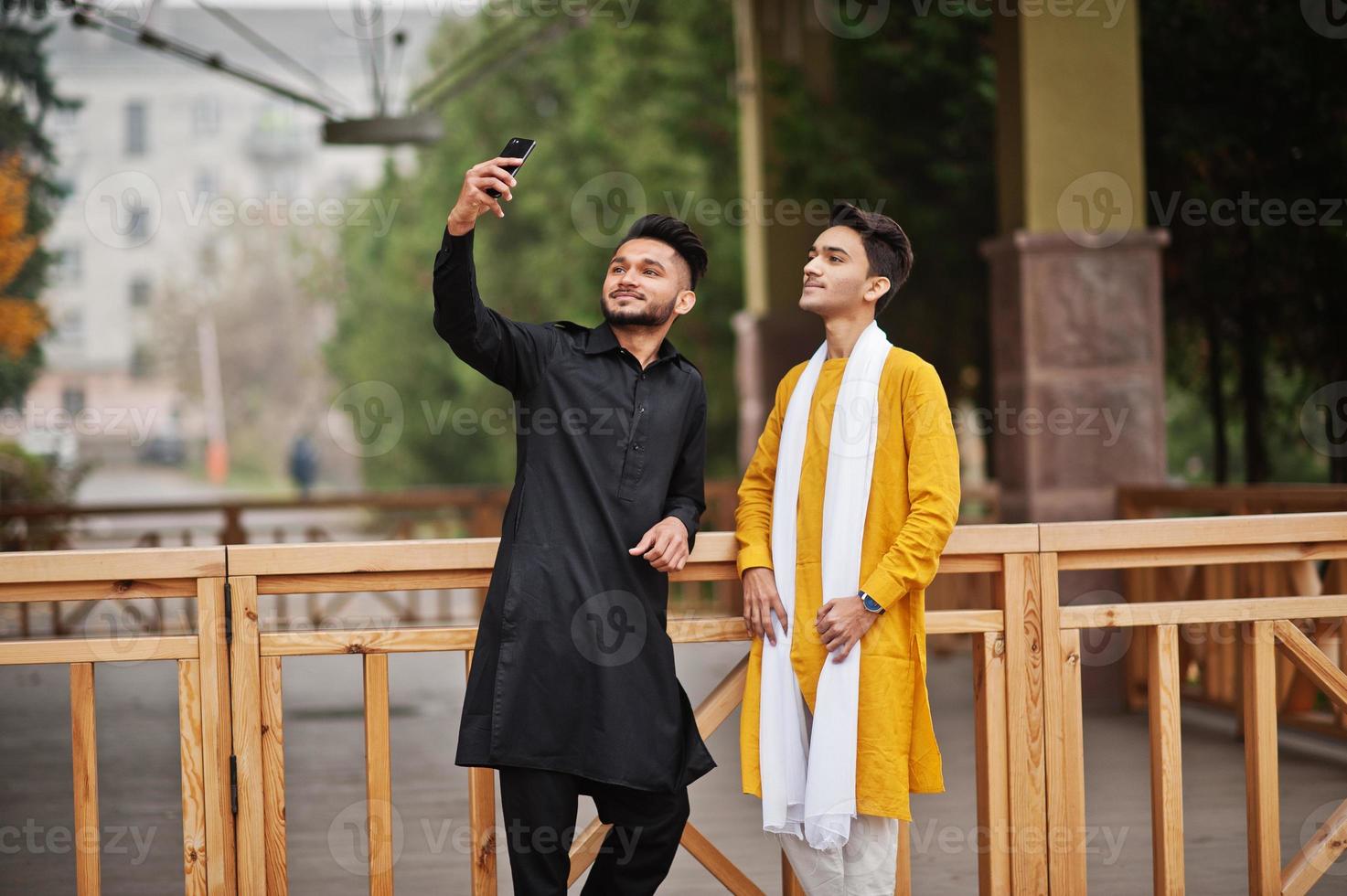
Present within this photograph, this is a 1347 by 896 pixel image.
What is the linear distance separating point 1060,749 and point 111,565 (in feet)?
7.38

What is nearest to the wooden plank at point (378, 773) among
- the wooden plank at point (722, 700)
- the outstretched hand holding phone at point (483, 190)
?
the wooden plank at point (722, 700)

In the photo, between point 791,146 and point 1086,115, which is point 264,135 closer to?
point 791,146

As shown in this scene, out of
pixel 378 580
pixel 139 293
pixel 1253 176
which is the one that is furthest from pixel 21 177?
pixel 139 293

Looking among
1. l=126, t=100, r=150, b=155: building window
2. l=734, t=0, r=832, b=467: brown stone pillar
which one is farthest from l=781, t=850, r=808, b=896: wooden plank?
l=126, t=100, r=150, b=155: building window

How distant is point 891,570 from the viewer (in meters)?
2.96

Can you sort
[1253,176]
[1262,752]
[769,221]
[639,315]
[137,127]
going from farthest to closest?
1. [137,127]
2. [769,221]
3. [1253,176]
4. [1262,752]
5. [639,315]

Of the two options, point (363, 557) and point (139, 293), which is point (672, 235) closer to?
point (363, 557)

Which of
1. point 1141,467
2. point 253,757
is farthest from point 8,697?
point 1141,467

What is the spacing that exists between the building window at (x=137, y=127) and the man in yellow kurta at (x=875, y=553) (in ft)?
154

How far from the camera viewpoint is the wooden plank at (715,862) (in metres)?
3.33

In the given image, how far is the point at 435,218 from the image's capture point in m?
22.2

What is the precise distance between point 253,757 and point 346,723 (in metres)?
4.27

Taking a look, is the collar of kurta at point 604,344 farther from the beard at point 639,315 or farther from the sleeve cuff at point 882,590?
the sleeve cuff at point 882,590

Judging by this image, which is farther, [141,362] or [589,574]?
[141,362]
